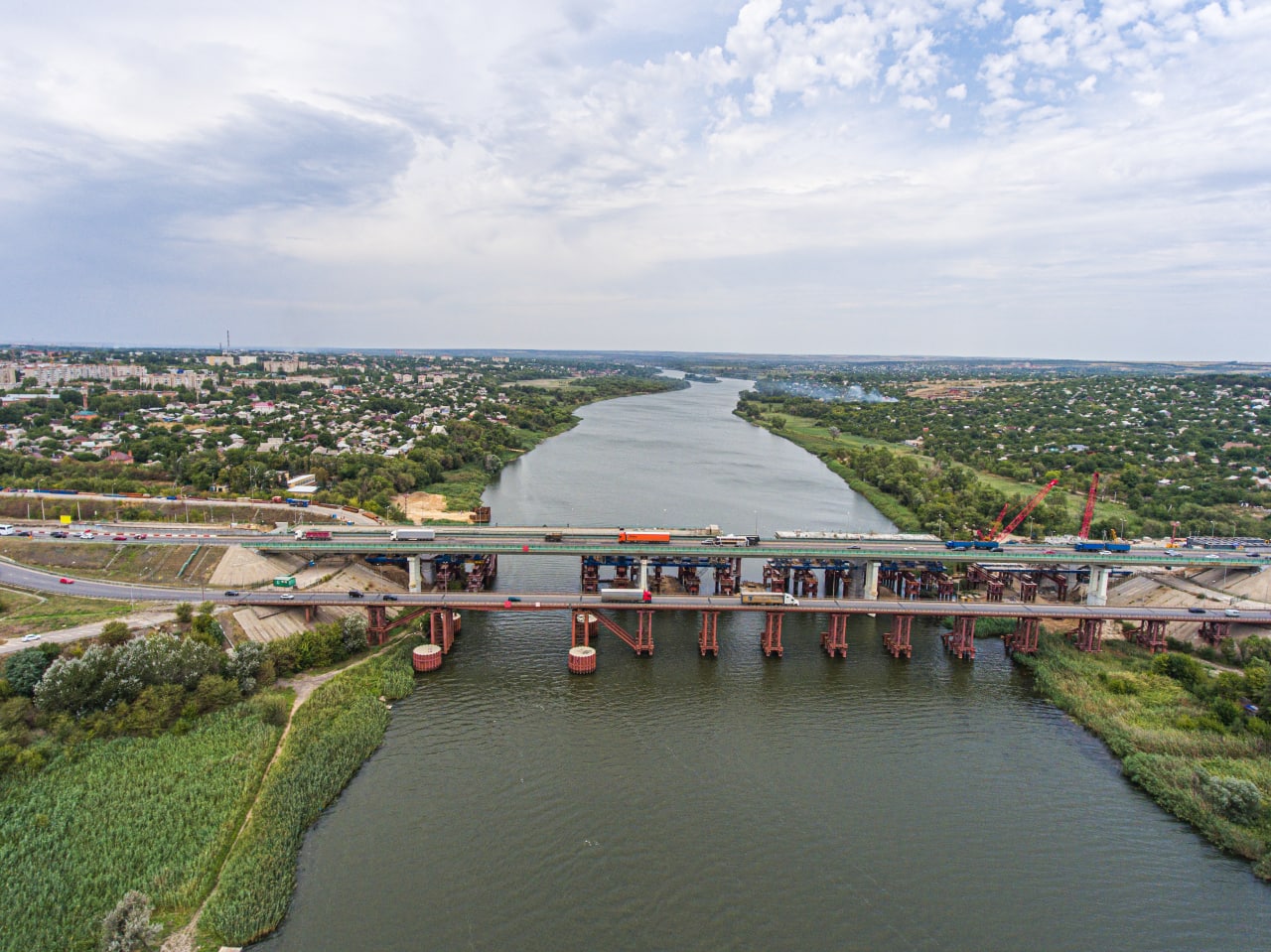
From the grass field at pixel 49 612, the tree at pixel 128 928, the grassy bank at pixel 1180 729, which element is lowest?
the grassy bank at pixel 1180 729

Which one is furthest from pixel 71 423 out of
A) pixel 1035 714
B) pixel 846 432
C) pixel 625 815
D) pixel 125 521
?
pixel 846 432

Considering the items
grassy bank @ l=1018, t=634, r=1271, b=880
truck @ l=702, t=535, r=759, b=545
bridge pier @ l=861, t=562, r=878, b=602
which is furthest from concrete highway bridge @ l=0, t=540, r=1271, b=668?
truck @ l=702, t=535, r=759, b=545

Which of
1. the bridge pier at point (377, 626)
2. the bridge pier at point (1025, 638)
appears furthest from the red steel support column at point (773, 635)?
the bridge pier at point (377, 626)

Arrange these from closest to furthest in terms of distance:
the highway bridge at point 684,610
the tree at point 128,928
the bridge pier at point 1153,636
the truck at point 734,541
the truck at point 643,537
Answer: the tree at point 128,928, the highway bridge at point 684,610, the bridge pier at point 1153,636, the truck at point 643,537, the truck at point 734,541

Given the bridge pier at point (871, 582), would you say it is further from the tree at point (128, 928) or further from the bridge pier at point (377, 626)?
the tree at point (128, 928)

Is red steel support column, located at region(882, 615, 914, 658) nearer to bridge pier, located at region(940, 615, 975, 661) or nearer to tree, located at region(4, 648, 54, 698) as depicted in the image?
bridge pier, located at region(940, 615, 975, 661)
